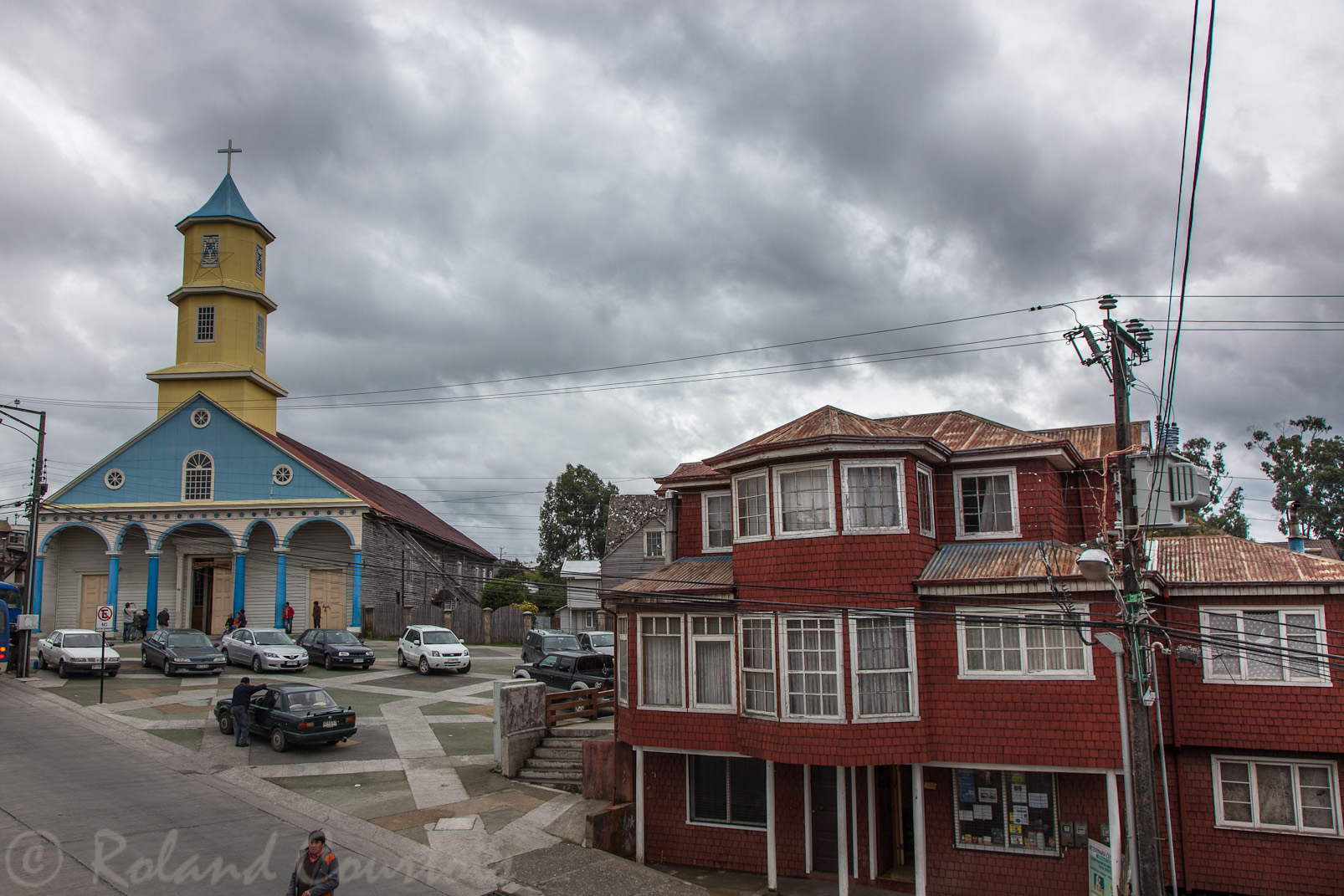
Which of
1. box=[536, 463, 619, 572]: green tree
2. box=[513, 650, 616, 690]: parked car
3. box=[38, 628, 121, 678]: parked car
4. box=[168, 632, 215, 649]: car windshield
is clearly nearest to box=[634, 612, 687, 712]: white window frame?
box=[513, 650, 616, 690]: parked car

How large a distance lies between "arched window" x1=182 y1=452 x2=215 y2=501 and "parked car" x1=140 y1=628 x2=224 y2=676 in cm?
1034

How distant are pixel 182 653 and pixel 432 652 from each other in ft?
25.3

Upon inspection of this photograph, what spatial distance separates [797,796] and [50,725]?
17.8 meters

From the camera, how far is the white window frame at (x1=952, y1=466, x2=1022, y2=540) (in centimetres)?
1712

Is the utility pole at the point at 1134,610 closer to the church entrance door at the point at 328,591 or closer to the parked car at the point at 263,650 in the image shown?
the parked car at the point at 263,650

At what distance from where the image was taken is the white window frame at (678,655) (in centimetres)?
1734

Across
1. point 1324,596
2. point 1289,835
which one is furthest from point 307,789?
point 1324,596

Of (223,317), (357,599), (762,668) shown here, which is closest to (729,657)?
(762,668)

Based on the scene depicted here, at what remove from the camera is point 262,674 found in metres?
29.2

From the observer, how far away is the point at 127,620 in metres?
39.6

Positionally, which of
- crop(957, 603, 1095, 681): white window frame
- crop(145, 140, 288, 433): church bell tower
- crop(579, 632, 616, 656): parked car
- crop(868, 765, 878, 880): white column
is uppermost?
crop(145, 140, 288, 433): church bell tower

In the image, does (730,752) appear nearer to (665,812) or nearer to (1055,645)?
(665,812)

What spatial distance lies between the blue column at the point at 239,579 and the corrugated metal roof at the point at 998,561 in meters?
32.6

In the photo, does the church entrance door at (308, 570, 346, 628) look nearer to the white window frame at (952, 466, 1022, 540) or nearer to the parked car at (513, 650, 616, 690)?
the parked car at (513, 650, 616, 690)
